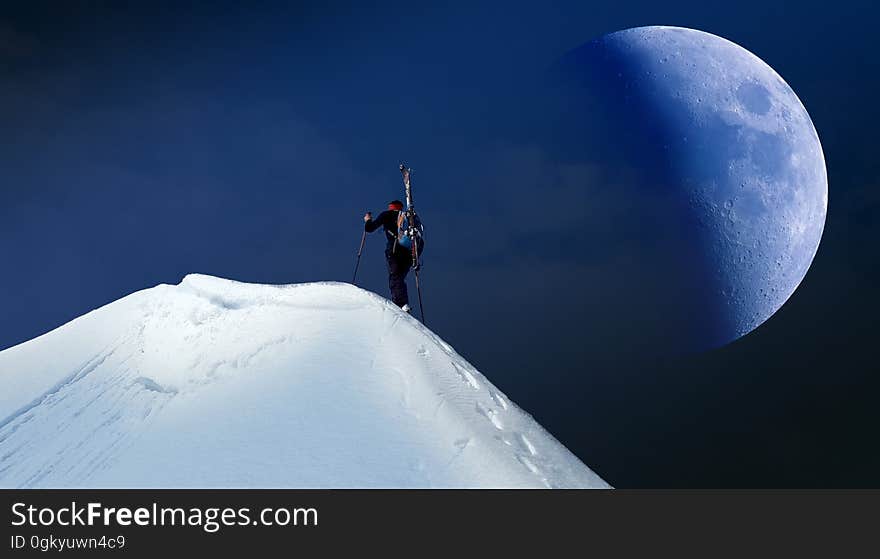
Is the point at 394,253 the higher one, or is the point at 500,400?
the point at 394,253

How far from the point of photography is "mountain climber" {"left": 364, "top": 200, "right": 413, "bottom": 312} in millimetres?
11289

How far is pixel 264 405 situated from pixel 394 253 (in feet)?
17.2

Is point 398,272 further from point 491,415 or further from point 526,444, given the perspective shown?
point 526,444

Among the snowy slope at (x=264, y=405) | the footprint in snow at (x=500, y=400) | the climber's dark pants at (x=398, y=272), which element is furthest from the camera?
the climber's dark pants at (x=398, y=272)

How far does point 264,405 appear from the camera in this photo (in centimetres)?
651

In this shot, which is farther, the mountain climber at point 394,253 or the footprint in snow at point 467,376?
the mountain climber at point 394,253

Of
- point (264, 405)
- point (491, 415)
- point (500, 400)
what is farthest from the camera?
point (500, 400)

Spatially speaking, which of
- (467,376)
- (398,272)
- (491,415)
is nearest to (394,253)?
(398,272)

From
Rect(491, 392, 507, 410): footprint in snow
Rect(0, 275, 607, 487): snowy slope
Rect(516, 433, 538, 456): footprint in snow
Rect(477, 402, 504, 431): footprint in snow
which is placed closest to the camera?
Rect(0, 275, 607, 487): snowy slope

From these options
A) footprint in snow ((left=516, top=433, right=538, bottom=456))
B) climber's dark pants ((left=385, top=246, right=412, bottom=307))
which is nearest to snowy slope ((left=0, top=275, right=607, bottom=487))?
footprint in snow ((left=516, top=433, right=538, bottom=456))

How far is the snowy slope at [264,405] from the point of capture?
5.70 metres

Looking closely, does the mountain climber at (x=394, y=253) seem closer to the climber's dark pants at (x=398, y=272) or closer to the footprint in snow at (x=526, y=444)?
the climber's dark pants at (x=398, y=272)

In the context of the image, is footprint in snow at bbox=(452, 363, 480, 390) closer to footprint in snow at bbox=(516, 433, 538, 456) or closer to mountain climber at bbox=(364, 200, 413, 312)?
footprint in snow at bbox=(516, 433, 538, 456)

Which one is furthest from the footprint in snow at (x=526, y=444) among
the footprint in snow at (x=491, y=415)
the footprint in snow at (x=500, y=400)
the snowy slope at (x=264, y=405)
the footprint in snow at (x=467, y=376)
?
the footprint in snow at (x=467, y=376)
